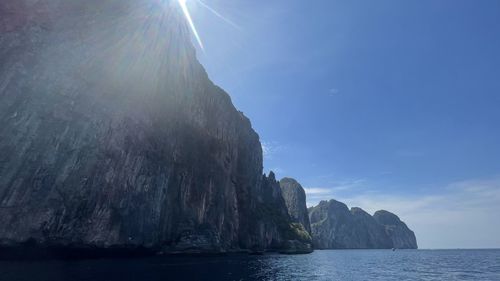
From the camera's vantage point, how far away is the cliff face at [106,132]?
62906 millimetres

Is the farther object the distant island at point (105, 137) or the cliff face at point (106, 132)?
the cliff face at point (106, 132)

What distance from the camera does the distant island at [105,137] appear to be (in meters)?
62.8

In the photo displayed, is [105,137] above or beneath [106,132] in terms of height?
beneath

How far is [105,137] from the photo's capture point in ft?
248

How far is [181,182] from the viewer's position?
10200 cm

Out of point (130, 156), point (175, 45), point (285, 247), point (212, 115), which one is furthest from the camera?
point (285, 247)

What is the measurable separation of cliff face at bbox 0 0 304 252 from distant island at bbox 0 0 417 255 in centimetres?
24

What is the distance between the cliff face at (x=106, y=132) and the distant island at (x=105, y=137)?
0.24 metres

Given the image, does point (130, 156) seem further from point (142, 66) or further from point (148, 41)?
point (148, 41)

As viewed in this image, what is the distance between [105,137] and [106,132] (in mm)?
1225

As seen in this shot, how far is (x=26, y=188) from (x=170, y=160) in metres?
41.0

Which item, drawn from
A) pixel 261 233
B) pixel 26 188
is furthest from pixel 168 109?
pixel 261 233

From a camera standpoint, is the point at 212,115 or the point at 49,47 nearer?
the point at 49,47

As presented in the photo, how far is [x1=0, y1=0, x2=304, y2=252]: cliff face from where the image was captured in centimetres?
6291
